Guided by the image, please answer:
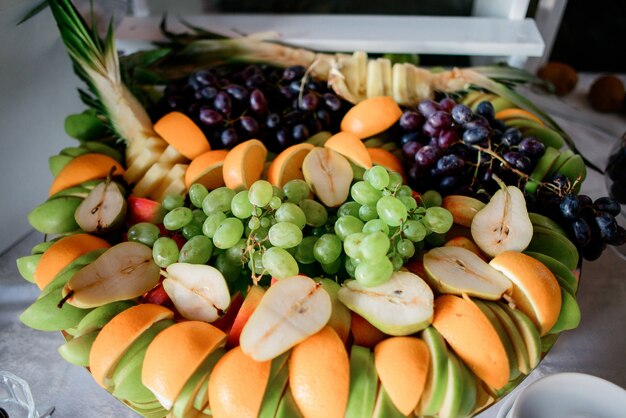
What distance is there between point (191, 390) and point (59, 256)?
0.24m

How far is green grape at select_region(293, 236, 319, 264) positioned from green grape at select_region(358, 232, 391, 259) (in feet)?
0.26

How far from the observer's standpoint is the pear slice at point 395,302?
476 millimetres

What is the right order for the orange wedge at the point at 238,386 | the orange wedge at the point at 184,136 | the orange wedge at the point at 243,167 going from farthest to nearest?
the orange wedge at the point at 184,136
the orange wedge at the point at 243,167
the orange wedge at the point at 238,386

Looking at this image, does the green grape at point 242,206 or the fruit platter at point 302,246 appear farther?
the green grape at point 242,206

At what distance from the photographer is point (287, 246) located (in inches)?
20.8

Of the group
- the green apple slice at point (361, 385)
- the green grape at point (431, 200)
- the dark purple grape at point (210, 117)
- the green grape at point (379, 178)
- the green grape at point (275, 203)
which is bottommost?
the green apple slice at point (361, 385)

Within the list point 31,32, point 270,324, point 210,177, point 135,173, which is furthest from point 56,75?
point 270,324

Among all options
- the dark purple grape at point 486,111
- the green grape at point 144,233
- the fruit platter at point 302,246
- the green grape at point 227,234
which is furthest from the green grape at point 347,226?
the dark purple grape at point 486,111

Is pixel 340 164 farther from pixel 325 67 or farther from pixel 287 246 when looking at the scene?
pixel 325 67

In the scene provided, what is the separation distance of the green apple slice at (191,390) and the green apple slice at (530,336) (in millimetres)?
289

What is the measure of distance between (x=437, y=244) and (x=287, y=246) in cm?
18

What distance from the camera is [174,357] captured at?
1.46 feet

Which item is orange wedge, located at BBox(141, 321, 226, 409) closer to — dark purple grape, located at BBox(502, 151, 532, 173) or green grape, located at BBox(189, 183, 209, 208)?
green grape, located at BBox(189, 183, 209, 208)

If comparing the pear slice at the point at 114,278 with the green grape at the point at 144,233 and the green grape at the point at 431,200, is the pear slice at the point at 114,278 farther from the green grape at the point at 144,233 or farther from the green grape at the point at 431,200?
the green grape at the point at 431,200
